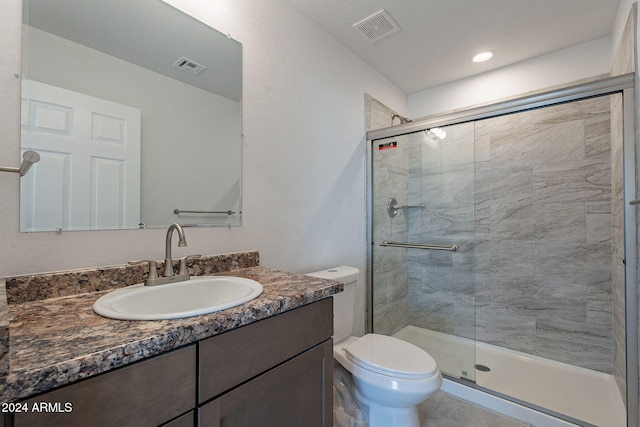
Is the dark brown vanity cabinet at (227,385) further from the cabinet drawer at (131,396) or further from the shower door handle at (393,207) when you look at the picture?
the shower door handle at (393,207)

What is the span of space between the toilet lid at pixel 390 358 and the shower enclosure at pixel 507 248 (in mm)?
713

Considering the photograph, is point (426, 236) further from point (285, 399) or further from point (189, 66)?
point (189, 66)

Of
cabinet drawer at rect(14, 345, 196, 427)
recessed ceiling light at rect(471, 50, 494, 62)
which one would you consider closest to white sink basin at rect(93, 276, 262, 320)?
cabinet drawer at rect(14, 345, 196, 427)

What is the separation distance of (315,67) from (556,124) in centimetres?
185

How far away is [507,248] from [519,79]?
53.7 inches

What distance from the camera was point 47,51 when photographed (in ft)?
2.95

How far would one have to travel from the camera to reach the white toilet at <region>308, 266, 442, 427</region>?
121 centimetres

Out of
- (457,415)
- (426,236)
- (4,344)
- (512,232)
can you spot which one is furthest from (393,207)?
(4,344)

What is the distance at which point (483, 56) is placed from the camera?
2.18 m

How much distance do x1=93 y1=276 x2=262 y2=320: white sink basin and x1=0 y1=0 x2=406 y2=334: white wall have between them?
0.20 m

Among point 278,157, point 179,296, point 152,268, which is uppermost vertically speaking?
point 278,157

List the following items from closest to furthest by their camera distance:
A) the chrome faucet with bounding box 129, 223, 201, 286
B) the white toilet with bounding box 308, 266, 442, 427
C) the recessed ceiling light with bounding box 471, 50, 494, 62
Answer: the chrome faucet with bounding box 129, 223, 201, 286 < the white toilet with bounding box 308, 266, 442, 427 < the recessed ceiling light with bounding box 471, 50, 494, 62

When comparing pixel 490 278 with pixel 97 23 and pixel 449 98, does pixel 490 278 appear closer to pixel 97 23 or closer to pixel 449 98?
pixel 449 98

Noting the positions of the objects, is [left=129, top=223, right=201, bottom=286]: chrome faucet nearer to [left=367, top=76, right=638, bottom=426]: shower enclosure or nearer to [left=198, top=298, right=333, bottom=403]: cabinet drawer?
[left=198, top=298, right=333, bottom=403]: cabinet drawer
